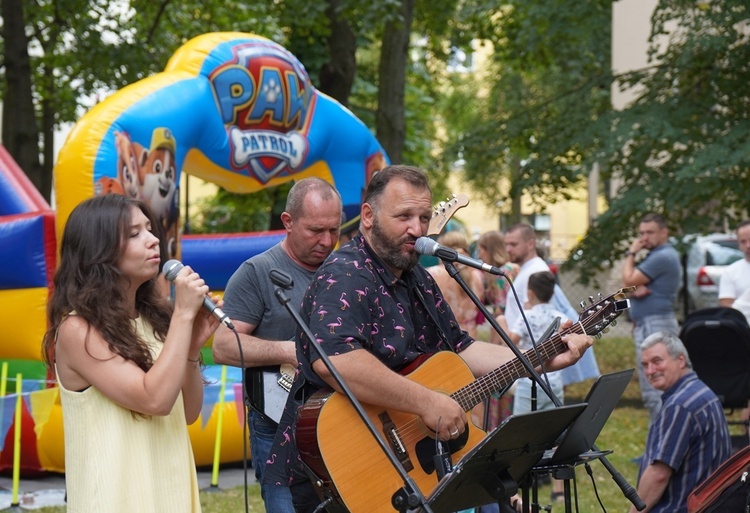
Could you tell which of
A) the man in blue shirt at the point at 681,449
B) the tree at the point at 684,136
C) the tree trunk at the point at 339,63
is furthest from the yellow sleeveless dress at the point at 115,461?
the tree trunk at the point at 339,63

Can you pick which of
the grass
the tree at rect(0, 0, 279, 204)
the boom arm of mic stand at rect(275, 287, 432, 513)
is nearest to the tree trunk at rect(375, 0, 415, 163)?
the tree at rect(0, 0, 279, 204)

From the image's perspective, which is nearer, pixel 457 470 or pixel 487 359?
pixel 457 470

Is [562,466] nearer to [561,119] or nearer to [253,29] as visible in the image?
[561,119]

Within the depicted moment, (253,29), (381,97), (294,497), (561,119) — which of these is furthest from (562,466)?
(253,29)

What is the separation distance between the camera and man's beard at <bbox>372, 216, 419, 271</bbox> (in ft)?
11.9

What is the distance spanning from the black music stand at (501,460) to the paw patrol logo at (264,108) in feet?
Answer: 18.7

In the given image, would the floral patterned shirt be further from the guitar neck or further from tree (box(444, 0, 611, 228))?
tree (box(444, 0, 611, 228))

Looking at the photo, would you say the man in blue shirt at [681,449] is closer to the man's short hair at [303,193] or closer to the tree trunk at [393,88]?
the man's short hair at [303,193]

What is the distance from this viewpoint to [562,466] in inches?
145

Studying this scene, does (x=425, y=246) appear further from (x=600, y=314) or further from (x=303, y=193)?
(x=303, y=193)

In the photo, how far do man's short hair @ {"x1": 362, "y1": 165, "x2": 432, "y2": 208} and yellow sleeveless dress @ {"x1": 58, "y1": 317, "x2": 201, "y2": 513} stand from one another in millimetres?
1074

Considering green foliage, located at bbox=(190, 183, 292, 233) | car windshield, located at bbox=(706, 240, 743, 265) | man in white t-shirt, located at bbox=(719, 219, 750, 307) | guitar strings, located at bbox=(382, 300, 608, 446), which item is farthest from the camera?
car windshield, located at bbox=(706, 240, 743, 265)

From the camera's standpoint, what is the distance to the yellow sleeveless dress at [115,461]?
3039mm

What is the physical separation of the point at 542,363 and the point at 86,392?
1.66 meters
